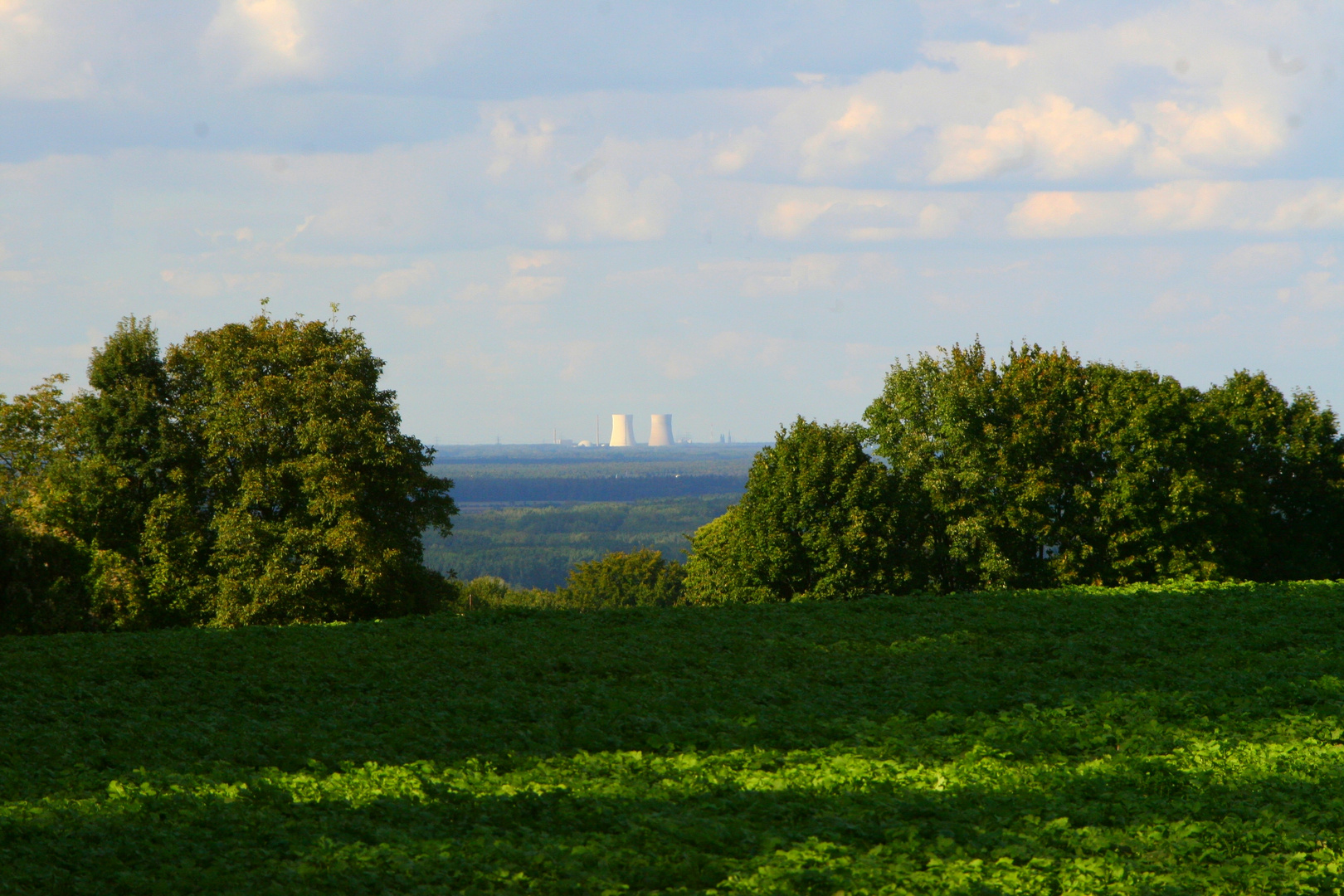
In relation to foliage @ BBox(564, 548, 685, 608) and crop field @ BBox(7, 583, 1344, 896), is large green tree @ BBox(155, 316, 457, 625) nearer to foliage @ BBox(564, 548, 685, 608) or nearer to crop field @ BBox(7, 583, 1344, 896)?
crop field @ BBox(7, 583, 1344, 896)

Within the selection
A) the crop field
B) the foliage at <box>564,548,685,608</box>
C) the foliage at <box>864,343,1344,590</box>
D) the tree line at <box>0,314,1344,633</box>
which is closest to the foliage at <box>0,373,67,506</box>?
the tree line at <box>0,314,1344,633</box>

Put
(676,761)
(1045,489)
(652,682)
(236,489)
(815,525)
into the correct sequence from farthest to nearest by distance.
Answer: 1. (815,525)
2. (1045,489)
3. (236,489)
4. (652,682)
5. (676,761)

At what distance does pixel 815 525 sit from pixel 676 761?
28.4m

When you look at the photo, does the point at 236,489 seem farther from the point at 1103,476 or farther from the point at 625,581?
the point at 625,581

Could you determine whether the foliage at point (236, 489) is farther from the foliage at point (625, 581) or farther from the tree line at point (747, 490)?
the foliage at point (625, 581)

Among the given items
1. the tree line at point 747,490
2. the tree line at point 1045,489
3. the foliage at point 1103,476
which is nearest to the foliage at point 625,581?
the tree line at point 747,490

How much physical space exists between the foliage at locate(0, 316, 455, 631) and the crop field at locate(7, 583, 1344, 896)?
10.3 metres

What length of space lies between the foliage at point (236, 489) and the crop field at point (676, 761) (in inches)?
407

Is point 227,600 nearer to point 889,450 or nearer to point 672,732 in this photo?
point 672,732

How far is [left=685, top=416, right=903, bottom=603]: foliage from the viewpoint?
1526 inches

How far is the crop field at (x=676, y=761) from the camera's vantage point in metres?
8.53

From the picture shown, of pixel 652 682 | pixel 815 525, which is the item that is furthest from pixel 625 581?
pixel 652 682

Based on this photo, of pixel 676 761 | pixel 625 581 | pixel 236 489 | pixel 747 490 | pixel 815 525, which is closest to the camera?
pixel 676 761

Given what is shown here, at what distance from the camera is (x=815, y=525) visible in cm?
3981
